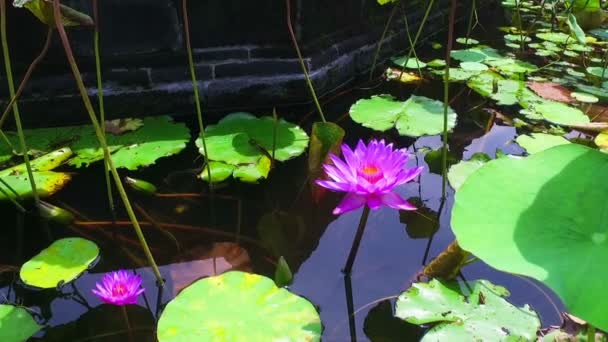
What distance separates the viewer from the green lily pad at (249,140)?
154 cm

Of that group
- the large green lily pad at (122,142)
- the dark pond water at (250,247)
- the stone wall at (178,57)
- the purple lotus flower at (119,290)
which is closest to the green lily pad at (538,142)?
the dark pond water at (250,247)

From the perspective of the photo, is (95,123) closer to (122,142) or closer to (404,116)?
(122,142)

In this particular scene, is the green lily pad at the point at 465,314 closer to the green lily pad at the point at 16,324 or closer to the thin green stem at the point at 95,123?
the thin green stem at the point at 95,123

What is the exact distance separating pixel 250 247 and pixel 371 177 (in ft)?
1.44

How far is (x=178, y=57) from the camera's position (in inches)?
80.3

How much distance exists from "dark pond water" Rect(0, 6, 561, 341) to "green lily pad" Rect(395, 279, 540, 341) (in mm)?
76

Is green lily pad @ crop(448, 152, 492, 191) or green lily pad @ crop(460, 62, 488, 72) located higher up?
green lily pad @ crop(460, 62, 488, 72)

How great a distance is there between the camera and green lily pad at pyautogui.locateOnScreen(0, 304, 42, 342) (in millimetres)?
903

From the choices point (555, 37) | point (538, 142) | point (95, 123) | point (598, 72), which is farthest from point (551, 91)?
point (95, 123)

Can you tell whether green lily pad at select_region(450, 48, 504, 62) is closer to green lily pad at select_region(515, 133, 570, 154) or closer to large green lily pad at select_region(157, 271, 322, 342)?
green lily pad at select_region(515, 133, 570, 154)

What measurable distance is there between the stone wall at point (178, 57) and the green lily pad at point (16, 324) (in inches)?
46.3

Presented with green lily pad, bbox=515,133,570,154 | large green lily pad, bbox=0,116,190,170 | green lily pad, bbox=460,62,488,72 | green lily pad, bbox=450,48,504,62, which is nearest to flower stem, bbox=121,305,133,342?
large green lily pad, bbox=0,116,190,170

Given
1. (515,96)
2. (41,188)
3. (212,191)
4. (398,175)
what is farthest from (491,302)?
(515,96)

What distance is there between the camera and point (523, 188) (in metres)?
0.83
